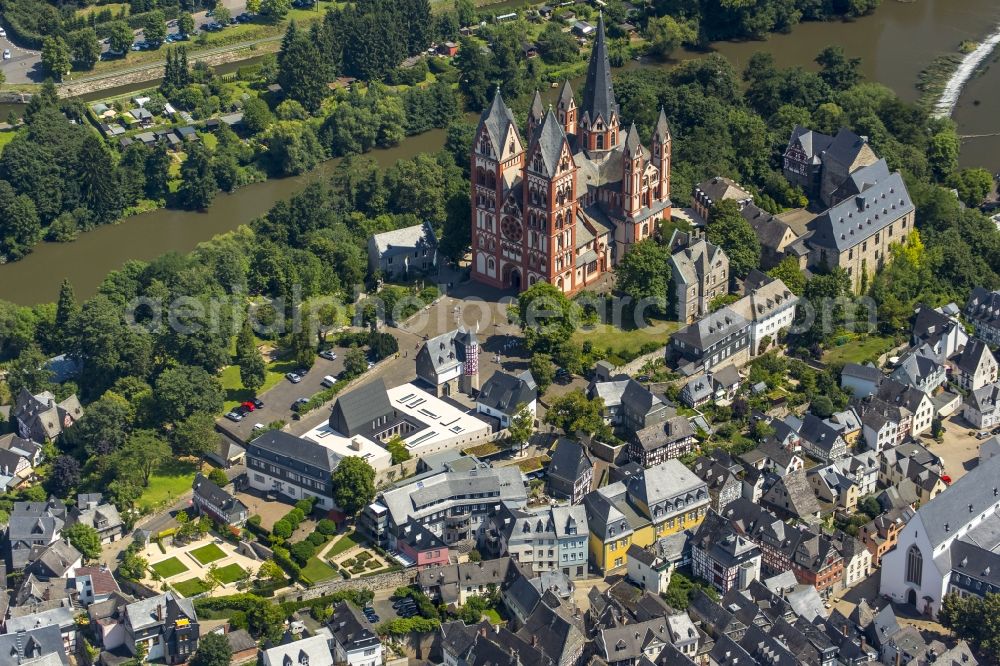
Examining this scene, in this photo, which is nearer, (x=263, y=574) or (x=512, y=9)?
(x=263, y=574)

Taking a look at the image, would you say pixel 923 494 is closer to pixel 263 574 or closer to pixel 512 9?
pixel 263 574

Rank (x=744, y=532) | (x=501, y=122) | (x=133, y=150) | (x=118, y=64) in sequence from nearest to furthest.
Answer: (x=744, y=532)
(x=501, y=122)
(x=133, y=150)
(x=118, y=64)

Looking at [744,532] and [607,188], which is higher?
[607,188]

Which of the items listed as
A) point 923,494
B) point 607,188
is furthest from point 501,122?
point 923,494

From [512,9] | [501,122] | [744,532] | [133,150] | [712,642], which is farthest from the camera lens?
[512,9]

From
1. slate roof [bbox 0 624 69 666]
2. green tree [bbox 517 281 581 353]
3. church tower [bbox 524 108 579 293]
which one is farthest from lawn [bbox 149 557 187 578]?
church tower [bbox 524 108 579 293]

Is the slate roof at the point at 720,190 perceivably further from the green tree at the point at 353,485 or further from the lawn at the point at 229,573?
the lawn at the point at 229,573

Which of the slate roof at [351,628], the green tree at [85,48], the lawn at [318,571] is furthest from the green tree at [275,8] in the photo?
the slate roof at [351,628]
